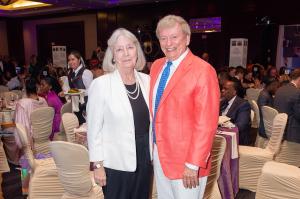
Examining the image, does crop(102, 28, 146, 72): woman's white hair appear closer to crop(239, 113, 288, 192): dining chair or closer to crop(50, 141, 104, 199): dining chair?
crop(50, 141, 104, 199): dining chair

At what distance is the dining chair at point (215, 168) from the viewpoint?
253cm

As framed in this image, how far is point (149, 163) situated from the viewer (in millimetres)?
1782

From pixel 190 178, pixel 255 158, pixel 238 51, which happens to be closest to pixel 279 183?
pixel 190 178

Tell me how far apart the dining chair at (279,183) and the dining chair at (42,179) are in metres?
1.81

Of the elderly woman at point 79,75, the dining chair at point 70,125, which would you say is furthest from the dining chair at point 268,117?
the elderly woman at point 79,75

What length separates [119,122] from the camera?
1.63 metres

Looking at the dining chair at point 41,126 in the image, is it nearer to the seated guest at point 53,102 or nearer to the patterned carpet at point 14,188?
the seated guest at point 53,102

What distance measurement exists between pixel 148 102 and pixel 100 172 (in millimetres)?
475

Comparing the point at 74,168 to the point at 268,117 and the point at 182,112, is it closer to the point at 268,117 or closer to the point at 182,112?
the point at 182,112

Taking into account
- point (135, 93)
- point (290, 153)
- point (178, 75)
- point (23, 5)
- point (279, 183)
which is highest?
point (23, 5)

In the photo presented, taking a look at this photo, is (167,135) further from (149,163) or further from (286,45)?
(286,45)

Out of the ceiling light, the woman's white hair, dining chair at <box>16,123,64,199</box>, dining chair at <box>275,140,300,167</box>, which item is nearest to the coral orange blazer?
the woman's white hair

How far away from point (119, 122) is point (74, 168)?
2.71 feet

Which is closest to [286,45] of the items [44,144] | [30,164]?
[44,144]
